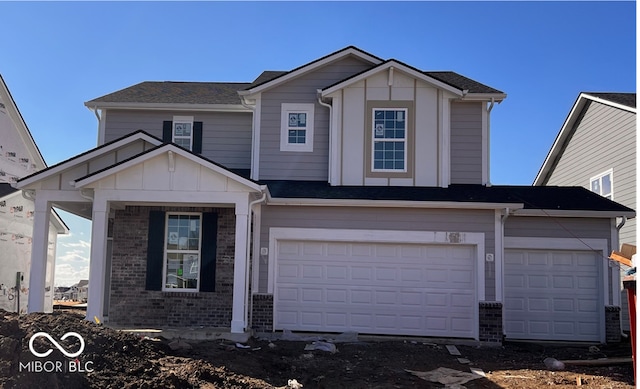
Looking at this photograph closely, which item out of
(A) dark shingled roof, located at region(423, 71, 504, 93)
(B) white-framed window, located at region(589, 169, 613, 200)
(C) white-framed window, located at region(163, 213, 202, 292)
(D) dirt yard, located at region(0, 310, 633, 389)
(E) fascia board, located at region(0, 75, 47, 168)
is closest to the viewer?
(D) dirt yard, located at region(0, 310, 633, 389)

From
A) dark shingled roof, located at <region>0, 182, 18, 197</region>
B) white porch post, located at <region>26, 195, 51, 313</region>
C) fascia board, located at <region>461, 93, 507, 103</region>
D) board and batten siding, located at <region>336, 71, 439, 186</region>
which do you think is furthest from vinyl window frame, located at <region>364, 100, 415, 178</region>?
dark shingled roof, located at <region>0, 182, 18, 197</region>

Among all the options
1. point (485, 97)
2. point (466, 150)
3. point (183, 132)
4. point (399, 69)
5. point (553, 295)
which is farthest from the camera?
point (183, 132)

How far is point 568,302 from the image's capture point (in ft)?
39.3

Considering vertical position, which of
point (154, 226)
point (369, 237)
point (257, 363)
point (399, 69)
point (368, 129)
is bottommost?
point (257, 363)

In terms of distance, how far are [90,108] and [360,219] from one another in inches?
306

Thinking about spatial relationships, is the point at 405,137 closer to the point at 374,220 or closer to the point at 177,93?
the point at 374,220

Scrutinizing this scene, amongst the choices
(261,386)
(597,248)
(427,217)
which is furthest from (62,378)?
(597,248)

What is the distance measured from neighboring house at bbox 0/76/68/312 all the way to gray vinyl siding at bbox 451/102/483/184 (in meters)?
9.44

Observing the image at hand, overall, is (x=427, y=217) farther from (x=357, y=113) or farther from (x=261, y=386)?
(x=261, y=386)

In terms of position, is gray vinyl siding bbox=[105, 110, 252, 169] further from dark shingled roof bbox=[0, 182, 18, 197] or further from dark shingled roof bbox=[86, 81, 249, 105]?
dark shingled roof bbox=[0, 182, 18, 197]

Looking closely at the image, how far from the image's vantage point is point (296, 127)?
1284 cm

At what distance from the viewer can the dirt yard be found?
233 inches

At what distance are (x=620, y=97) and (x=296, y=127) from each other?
31.3ft

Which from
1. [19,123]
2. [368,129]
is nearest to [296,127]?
[368,129]
